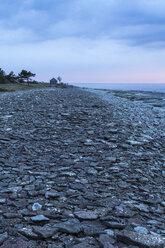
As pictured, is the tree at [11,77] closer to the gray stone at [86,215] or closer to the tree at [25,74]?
the tree at [25,74]

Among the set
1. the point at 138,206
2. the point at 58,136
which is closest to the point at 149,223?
the point at 138,206

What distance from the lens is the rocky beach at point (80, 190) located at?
134 inches

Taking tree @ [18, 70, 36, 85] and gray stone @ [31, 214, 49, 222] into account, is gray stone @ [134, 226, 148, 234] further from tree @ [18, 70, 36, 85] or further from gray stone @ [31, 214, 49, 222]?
tree @ [18, 70, 36, 85]

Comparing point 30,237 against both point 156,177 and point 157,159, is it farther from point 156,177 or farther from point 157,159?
point 157,159

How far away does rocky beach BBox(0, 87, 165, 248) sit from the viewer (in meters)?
3.41

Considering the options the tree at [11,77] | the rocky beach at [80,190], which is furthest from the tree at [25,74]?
the rocky beach at [80,190]

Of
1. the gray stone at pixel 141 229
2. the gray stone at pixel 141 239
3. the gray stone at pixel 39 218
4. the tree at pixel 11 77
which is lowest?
the gray stone at pixel 141 229

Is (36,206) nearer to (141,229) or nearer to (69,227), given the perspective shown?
(69,227)

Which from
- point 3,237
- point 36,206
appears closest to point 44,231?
point 3,237

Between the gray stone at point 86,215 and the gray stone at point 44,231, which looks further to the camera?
the gray stone at point 86,215

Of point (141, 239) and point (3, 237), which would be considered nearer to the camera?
point (3, 237)

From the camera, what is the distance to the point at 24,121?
12.6 m

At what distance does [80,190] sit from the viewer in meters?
5.14

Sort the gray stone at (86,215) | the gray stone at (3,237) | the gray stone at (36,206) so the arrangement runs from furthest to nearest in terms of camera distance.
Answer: the gray stone at (36,206) < the gray stone at (86,215) < the gray stone at (3,237)
